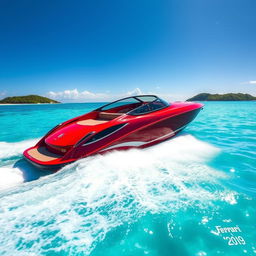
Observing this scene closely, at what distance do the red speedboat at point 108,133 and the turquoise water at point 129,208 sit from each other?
0.88 feet

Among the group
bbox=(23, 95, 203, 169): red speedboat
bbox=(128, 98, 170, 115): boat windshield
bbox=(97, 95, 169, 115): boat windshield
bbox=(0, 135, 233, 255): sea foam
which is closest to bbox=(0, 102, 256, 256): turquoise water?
bbox=(0, 135, 233, 255): sea foam

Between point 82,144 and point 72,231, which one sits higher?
point 82,144

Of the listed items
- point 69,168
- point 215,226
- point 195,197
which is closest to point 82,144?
point 69,168

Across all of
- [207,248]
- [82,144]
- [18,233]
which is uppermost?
[82,144]

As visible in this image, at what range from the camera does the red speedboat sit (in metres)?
3.24

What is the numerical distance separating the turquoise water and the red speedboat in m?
0.27

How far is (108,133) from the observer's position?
3.49 m

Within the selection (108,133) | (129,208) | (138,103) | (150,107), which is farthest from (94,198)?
(138,103)

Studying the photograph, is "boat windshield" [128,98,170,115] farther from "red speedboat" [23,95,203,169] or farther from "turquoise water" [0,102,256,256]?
"turquoise water" [0,102,256,256]

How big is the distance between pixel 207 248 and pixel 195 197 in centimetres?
72

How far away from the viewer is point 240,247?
4.96ft

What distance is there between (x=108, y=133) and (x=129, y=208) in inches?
70.0

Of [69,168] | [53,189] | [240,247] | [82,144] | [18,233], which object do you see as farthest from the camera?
[82,144]

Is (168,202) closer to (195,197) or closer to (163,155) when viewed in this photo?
(195,197)
